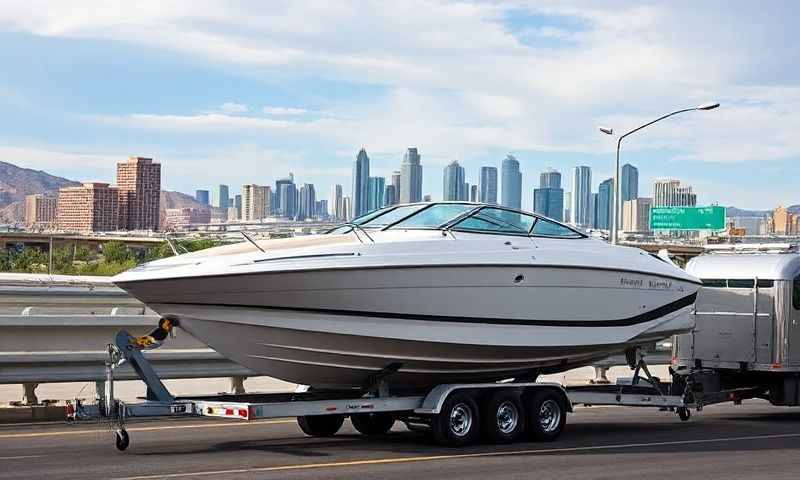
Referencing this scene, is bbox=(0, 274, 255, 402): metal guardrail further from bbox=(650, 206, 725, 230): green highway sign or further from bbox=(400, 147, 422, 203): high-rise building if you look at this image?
bbox=(400, 147, 422, 203): high-rise building

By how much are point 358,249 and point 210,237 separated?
1.97 metres

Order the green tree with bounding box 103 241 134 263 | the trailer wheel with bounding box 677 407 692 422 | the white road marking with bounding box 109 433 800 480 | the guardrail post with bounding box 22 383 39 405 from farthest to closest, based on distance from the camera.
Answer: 1. the green tree with bounding box 103 241 134 263
2. the trailer wheel with bounding box 677 407 692 422
3. the guardrail post with bounding box 22 383 39 405
4. the white road marking with bounding box 109 433 800 480

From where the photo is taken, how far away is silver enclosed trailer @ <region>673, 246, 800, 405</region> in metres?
15.4

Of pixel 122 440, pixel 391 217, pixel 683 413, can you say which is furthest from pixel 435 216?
pixel 683 413

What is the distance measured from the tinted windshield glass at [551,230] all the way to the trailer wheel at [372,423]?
280 cm

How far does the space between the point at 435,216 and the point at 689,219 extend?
79.1 meters

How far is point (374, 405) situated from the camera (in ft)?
39.5

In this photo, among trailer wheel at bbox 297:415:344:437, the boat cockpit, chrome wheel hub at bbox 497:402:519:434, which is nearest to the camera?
chrome wheel hub at bbox 497:402:519:434

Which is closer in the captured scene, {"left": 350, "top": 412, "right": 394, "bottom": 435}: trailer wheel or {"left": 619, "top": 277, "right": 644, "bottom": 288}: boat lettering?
{"left": 350, "top": 412, "right": 394, "bottom": 435}: trailer wheel

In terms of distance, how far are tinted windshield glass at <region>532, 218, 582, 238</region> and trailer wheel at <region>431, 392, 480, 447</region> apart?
222 cm

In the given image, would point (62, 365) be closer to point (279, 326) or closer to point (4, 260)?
point (279, 326)

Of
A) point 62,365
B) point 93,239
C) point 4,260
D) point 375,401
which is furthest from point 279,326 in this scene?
point 93,239

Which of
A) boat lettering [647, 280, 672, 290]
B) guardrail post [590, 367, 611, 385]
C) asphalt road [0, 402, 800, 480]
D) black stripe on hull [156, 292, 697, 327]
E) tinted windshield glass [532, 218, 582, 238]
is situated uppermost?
tinted windshield glass [532, 218, 582, 238]

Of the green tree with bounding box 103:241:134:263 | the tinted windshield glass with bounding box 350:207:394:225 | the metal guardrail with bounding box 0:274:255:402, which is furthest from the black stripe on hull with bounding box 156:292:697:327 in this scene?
the green tree with bounding box 103:241:134:263
